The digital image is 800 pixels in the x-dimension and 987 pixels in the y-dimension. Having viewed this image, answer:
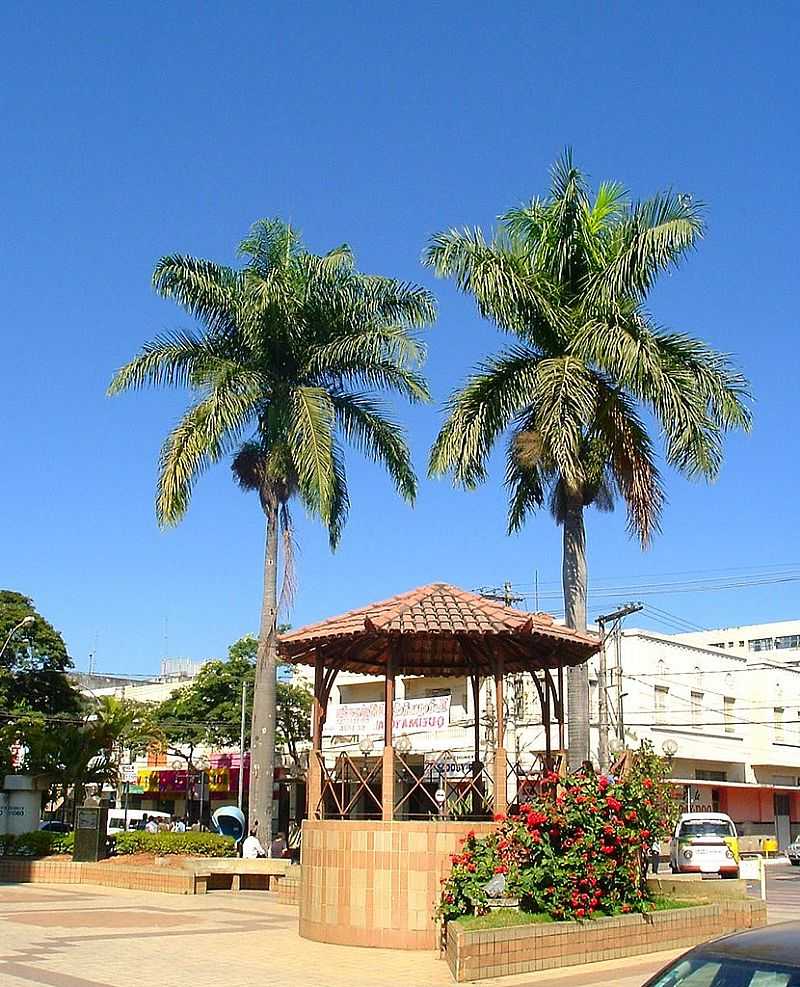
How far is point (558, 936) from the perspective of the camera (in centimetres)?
1289

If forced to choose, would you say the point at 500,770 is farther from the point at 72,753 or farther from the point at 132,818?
the point at 132,818

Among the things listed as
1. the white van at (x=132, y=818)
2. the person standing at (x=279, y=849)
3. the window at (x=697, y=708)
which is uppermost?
the window at (x=697, y=708)

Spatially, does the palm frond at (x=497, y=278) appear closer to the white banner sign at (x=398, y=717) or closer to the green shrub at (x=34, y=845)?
the white banner sign at (x=398, y=717)

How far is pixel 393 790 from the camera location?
1521cm

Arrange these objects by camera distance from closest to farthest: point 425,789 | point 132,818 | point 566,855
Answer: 1. point 566,855
2. point 425,789
3. point 132,818

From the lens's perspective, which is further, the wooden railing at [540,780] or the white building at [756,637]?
the white building at [756,637]

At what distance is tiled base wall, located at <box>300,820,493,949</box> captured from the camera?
1450 cm

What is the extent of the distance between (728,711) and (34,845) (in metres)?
33.5

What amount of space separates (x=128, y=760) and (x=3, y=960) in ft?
188

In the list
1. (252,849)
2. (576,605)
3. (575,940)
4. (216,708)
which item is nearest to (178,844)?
(252,849)

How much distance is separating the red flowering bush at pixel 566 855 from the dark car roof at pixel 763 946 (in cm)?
789

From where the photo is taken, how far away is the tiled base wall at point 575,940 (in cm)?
1210

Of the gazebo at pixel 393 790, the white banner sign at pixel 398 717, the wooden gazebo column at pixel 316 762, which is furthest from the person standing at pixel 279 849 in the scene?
the wooden gazebo column at pixel 316 762

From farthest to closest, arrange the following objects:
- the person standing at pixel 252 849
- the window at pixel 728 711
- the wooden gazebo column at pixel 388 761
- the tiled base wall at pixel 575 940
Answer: the window at pixel 728 711 → the person standing at pixel 252 849 → the wooden gazebo column at pixel 388 761 → the tiled base wall at pixel 575 940
